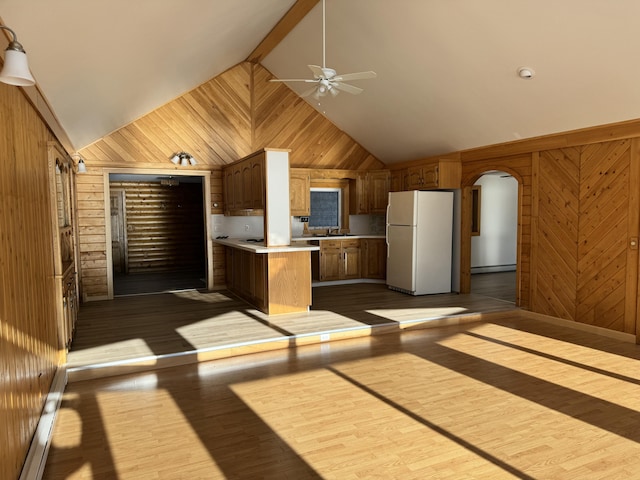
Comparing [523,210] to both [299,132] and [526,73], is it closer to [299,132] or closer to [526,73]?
[526,73]

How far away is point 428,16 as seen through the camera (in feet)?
15.6

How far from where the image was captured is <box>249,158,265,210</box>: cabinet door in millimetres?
5867

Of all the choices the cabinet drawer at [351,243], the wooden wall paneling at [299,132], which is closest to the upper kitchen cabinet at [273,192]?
the wooden wall paneling at [299,132]

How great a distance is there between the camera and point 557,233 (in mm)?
5703

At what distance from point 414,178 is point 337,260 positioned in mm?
2050

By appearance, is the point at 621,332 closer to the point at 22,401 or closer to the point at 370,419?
the point at 370,419

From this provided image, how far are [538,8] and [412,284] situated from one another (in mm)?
4275

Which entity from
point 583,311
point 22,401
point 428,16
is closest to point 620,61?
point 428,16

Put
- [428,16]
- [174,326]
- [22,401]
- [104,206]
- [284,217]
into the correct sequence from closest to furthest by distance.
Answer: [22,401] → [428,16] → [174,326] → [284,217] → [104,206]

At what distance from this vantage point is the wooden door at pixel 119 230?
1009cm

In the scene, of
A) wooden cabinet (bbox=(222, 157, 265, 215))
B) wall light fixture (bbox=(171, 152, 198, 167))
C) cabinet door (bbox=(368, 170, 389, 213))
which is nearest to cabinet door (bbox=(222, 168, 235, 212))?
wooden cabinet (bbox=(222, 157, 265, 215))

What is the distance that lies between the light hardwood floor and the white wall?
524 centimetres

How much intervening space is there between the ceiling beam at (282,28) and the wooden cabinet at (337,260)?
3.40 meters

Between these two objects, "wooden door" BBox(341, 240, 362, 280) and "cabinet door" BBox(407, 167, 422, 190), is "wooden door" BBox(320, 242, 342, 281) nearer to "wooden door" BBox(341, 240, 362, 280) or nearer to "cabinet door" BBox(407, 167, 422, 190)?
"wooden door" BBox(341, 240, 362, 280)
